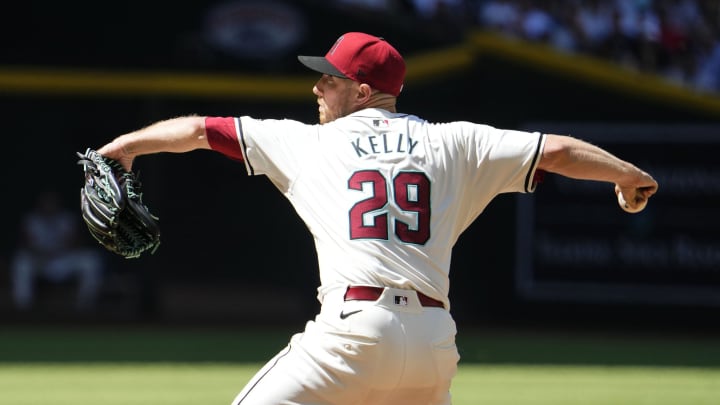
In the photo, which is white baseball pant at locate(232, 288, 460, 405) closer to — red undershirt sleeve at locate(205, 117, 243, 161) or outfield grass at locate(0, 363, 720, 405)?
red undershirt sleeve at locate(205, 117, 243, 161)

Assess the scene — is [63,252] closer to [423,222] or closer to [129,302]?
[129,302]

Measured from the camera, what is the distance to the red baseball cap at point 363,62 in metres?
3.82

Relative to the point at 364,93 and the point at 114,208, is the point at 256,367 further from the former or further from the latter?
the point at 364,93

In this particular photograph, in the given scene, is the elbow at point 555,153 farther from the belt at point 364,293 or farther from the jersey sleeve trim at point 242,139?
the jersey sleeve trim at point 242,139

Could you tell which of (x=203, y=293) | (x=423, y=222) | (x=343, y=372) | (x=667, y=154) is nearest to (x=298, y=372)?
(x=343, y=372)

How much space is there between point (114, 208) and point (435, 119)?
902cm

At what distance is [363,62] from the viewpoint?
382cm

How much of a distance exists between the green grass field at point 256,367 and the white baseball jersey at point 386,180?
394 cm

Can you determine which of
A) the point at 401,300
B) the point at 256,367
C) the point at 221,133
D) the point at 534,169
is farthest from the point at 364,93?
the point at 256,367

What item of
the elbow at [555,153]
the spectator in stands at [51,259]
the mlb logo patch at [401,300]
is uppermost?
the elbow at [555,153]

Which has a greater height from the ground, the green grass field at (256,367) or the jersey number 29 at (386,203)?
the jersey number 29 at (386,203)

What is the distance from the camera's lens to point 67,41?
41.5 feet

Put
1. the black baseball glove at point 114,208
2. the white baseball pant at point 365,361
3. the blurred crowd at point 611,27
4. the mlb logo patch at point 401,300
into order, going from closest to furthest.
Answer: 1. the white baseball pant at point 365,361
2. the mlb logo patch at point 401,300
3. the black baseball glove at point 114,208
4. the blurred crowd at point 611,27

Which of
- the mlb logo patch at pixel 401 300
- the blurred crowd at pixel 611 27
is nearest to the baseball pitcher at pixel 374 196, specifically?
the mlb logo patch at pixel 401 300
